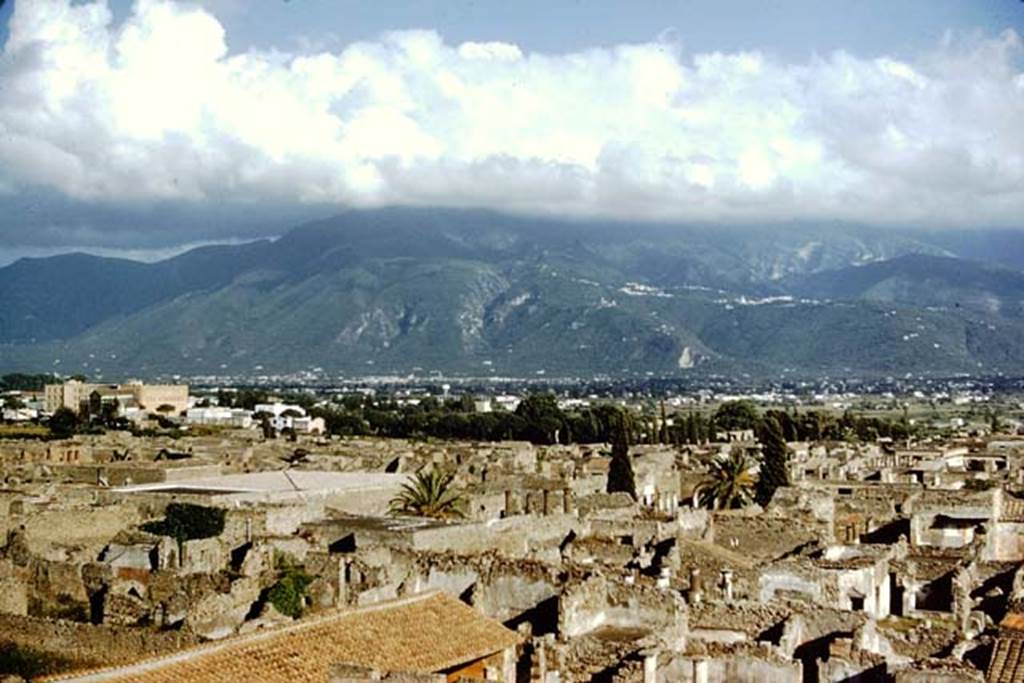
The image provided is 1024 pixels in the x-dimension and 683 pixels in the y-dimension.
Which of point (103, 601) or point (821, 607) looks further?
point (103, 601)

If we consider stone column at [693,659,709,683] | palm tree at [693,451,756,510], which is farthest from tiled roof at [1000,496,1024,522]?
stone column at [693,659,709,683]

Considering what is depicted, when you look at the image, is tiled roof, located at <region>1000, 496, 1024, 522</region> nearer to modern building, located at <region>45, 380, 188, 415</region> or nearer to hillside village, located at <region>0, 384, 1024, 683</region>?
hillside village, located at <region>0, 384, 1024, 683</region>

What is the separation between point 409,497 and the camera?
3578 cm

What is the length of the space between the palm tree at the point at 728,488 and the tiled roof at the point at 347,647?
76.7 feet

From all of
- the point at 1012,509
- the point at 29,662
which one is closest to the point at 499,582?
the point at 29,662

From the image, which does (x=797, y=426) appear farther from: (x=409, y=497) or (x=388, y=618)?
(x=388, y=618)

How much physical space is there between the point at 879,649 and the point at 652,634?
308 centimetres

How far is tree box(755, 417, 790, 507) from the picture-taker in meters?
44.3

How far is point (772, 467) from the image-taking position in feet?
151

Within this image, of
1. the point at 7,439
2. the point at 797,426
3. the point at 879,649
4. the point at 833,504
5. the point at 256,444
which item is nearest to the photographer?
the point at 879,649

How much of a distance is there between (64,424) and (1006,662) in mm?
77217

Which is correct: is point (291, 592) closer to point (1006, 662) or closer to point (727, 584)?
point (727, 584)

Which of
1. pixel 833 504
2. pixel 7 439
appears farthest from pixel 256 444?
pixel 833 504

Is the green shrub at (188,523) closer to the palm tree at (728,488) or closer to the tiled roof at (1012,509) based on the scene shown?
the palm tree at (728,488)
